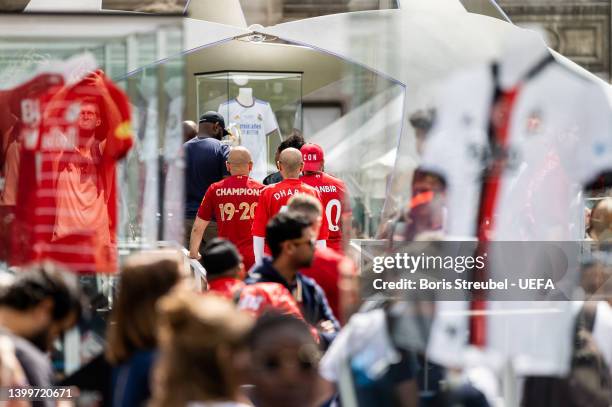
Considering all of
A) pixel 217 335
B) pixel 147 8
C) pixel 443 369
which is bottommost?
pixel 443 369

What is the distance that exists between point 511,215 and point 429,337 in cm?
114

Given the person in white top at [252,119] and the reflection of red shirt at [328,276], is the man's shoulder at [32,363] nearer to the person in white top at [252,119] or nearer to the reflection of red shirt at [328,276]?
the reflection of red shirt at [328,276]

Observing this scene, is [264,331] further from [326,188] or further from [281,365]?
[326,188]

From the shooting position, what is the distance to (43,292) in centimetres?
466

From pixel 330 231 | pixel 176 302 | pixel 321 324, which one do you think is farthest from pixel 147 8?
pixel 176 302

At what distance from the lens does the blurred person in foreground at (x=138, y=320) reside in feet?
13.9

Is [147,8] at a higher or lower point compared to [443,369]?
higher

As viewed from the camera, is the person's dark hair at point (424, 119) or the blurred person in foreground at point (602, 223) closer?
the person's dark hair at point (424, 119)

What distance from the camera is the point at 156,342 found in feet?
14.2

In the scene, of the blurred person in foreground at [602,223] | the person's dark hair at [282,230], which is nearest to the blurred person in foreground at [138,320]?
the person's dark hair at [282,230]

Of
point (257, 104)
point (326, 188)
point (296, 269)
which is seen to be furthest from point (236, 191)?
point (257, 104)

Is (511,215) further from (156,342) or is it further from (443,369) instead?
(156,342)

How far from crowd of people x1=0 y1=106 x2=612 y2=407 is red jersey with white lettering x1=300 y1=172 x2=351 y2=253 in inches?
57.7

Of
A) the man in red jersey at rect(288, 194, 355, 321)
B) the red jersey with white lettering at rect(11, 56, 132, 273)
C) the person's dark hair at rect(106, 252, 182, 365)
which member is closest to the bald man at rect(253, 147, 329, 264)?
the man in red jersey at rect(288, 194, 355, 321)
